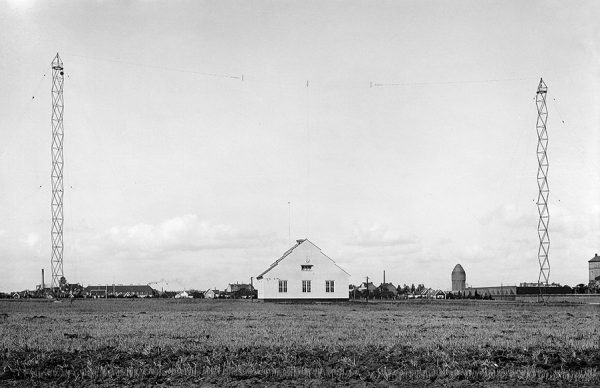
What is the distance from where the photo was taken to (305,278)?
278 feet

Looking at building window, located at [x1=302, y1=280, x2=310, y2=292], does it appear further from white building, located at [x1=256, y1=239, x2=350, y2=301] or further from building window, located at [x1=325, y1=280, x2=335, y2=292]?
building window, located at [x1=325, y1=280, x2=335, y2=292]

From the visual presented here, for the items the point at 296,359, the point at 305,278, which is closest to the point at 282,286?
the point at 305,278

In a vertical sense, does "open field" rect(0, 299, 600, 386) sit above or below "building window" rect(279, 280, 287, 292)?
above

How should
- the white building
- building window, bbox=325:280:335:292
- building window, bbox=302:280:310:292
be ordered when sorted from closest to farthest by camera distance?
the white building
building window, bbox=302:280:310:292
building window, bbox=325:280:335:292

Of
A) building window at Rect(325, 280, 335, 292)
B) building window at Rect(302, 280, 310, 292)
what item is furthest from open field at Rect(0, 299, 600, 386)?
building window at Rect(325, 280, 335, 292)

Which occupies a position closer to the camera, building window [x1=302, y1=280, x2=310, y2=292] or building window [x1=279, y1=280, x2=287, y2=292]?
building window [x1=279, y1=280, x2=287, y2=292]

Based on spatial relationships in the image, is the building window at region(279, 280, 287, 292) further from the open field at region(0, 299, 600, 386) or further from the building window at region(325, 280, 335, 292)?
the open field at region(0, 299, 600, 386)

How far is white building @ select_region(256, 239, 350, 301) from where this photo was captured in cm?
8438

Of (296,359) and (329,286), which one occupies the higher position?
(296,359)

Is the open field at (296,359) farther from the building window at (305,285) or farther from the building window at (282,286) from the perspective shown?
the building window at (305,285)

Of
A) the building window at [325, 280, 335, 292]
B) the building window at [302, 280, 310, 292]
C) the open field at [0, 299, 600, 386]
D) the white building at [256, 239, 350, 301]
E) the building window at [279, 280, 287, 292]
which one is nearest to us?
the open field at [0, 299, 600, 386]

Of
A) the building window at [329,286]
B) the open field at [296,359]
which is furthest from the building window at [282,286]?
the open field at [296,359]

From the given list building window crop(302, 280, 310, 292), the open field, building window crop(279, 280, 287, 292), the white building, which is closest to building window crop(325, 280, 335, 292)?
the white building

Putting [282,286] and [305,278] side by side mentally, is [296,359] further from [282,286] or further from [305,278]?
[305,278]
